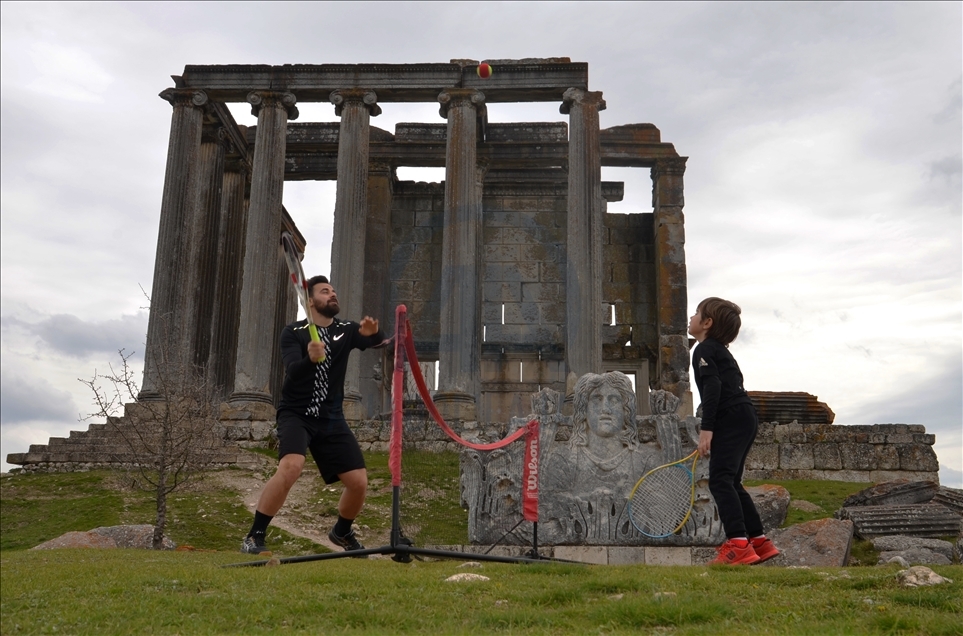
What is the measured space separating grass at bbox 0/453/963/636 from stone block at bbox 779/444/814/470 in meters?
13.1

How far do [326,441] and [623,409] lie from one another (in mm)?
4714

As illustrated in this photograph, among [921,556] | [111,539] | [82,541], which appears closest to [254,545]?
[82,541]

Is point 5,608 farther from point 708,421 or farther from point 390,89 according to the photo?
point 390,89

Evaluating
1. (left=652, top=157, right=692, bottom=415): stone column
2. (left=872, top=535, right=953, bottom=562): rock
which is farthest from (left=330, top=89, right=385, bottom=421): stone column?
(left=872, top=535, right=953, bottom=562): rock

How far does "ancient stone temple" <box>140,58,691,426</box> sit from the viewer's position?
26609mm

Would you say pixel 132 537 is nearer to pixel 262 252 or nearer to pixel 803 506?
pixel 803 506

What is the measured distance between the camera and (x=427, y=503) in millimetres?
16438

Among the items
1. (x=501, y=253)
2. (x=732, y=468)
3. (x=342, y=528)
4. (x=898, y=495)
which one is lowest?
(x=342, y=528)

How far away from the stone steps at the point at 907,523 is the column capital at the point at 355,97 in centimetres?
1917

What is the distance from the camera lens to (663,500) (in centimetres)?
1145

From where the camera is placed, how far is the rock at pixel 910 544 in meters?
11.8

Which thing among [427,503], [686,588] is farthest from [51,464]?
[686,588]

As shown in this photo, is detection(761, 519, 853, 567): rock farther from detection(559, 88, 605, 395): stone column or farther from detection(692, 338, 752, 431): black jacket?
detection(559, 88, 605, 395): stone column

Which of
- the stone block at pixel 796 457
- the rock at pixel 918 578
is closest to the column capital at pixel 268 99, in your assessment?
the stone block at pixel 796 457
